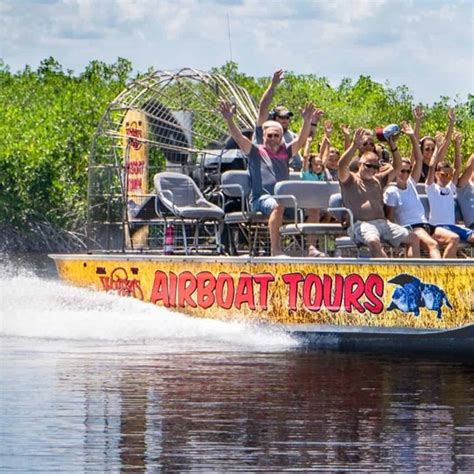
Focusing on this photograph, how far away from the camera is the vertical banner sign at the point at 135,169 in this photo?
23.2 metres

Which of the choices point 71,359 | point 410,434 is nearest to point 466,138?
point 71,359

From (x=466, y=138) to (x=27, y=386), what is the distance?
49673mm

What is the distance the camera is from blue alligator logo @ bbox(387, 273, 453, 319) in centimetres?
1942

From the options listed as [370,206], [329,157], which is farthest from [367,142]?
[329,157]

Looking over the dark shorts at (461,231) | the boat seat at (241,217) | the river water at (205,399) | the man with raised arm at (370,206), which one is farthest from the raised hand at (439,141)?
the river water at (205,399)

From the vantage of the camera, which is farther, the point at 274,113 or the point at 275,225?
the point at 274,113

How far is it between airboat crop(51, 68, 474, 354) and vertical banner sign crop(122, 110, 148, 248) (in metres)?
0.02

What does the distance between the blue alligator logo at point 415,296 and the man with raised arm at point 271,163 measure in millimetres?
1505

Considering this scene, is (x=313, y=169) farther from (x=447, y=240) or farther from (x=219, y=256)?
(x=447, y=240)

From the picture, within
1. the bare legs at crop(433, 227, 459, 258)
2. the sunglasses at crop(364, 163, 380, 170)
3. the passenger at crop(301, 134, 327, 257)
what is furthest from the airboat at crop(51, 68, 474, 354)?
the bare legs at crop(433, 227, 459, 258)

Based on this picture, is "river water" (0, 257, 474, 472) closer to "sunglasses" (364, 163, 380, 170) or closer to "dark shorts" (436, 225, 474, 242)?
"dark shorts" (436, 225, 474, 242)

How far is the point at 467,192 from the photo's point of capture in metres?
21.0

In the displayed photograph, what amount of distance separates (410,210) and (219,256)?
229cm

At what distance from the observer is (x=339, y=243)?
66.0 feet
